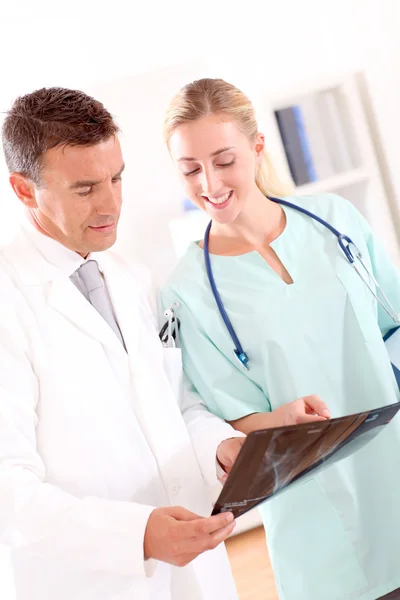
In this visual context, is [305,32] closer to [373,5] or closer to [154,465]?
[373,5]

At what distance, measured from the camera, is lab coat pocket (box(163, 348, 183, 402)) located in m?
1.69

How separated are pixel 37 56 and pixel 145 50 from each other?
56 centimetres

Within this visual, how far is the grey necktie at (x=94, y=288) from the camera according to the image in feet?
5.46

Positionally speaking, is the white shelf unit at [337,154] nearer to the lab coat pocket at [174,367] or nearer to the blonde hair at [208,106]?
the blonde hair at [208,106]

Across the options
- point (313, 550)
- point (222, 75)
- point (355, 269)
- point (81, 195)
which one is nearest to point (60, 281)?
point (81, 195)

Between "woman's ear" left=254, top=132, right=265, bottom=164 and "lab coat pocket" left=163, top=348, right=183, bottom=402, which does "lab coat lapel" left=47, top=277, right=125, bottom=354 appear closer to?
"lab coat pocket" left=163, top=348, right=183, bottom=402

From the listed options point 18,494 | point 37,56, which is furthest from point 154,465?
point 37,56

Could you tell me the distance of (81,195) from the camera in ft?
5.04

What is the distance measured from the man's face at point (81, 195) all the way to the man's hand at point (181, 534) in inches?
22.9

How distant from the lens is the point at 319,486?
1730mm

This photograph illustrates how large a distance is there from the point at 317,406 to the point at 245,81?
292 centimetres

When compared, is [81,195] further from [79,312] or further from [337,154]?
[337,154]

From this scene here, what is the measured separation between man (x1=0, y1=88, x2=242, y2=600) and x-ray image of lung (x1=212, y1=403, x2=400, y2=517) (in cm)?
15

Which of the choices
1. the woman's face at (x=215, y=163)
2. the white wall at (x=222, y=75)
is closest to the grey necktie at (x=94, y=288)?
the woman's face at (x=215, y=163)
